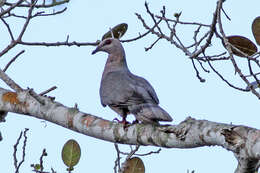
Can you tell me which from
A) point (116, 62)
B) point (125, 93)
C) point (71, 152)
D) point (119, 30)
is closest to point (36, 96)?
point (71, 152)

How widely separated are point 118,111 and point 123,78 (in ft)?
1.94

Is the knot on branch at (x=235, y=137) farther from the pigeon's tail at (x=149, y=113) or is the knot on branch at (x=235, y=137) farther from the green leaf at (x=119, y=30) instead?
the green leaf at (x=119, y=30)

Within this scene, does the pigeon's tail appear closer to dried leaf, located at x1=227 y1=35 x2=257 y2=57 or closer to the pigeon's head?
dried leaf, located at x1=227 y1=35 x2=257 y2=57

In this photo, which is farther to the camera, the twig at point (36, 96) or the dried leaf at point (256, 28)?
the twig at point (36, 96)

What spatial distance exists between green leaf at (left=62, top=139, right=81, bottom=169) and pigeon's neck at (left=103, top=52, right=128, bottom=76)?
2.23 m

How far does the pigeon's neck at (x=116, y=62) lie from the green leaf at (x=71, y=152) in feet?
7.30

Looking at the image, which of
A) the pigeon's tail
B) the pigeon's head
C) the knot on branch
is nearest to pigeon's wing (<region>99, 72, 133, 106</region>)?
the pigeon's tail

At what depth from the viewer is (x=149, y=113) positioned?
4.52 meters

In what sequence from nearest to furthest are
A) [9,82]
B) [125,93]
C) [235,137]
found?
[235,137]
[9,82]
[125,93]

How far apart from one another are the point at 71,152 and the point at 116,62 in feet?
8.08

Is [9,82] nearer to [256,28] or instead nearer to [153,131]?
[153,131]

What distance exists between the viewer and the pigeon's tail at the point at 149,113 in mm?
4297

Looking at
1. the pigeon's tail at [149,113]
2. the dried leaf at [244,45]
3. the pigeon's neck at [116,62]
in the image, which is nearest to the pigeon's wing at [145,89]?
the pigeon's tail at [149,113]

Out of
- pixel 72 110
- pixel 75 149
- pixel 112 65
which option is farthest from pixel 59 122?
pixel 112 65
